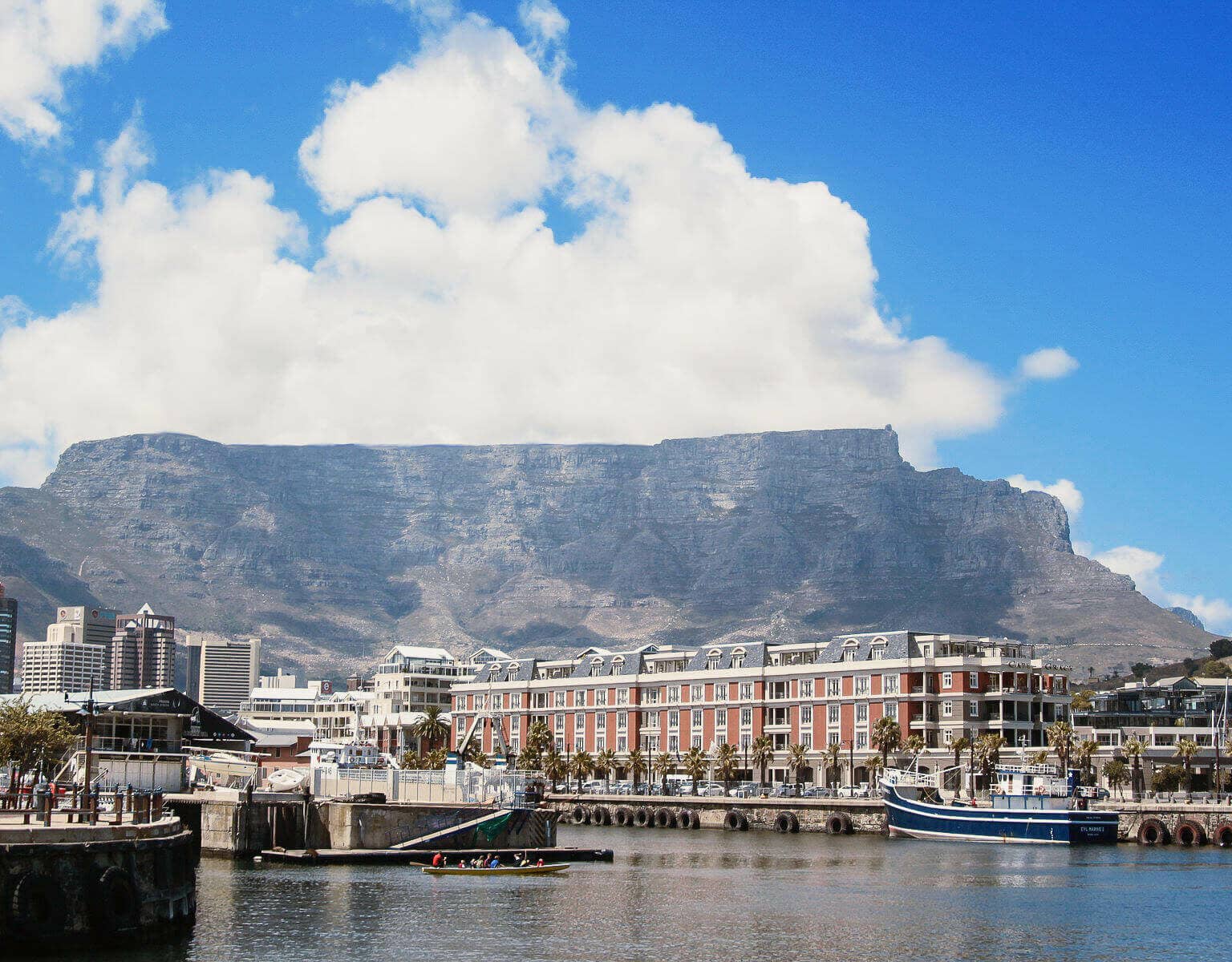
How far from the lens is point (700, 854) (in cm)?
12050

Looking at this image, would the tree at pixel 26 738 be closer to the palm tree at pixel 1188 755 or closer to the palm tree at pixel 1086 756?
the palm tree at pixel 1086 756

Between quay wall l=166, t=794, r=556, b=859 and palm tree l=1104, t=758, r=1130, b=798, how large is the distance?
9808cm

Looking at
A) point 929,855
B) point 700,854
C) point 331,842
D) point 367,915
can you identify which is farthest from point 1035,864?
point 367,915

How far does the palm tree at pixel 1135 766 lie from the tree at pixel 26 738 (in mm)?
102017

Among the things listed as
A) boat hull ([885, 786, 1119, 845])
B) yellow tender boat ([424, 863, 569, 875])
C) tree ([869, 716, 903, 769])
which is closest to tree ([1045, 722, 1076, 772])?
tree ([869, 716, 903, 769])

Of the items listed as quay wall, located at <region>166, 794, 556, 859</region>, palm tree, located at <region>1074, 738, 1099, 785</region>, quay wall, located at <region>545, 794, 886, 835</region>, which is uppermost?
palm tree, located at <region>1074, 738, 1099, 785</region>

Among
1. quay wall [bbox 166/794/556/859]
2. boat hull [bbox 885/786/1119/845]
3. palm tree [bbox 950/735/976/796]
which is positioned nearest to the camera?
quay wall [bbox 166/794/556/859]

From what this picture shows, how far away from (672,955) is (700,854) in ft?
185

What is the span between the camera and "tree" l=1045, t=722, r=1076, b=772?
545ft

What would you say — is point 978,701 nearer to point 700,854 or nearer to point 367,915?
point 700,854

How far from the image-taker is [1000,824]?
456 ft

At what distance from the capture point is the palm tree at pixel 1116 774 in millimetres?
181863

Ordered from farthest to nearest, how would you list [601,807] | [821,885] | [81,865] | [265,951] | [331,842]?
[601,807] → [331,842] → [821,885] → [265,951] → [81,865]

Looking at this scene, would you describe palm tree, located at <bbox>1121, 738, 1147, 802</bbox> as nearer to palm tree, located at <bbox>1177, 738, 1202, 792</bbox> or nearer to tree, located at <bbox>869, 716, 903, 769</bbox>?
palm tree, located at <bbox>1177, 738, 1202, 792</bbox>
